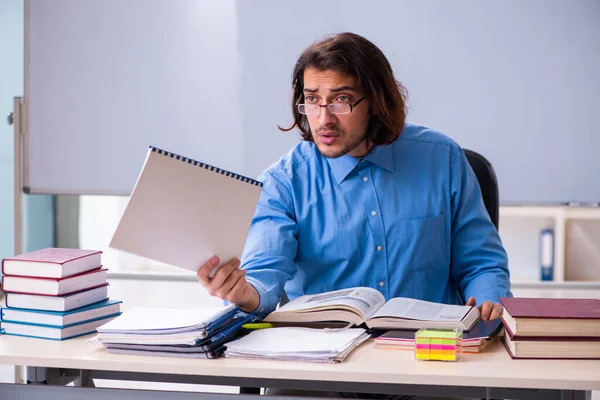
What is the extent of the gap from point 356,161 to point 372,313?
0.51m

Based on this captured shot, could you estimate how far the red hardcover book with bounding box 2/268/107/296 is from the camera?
161 cm

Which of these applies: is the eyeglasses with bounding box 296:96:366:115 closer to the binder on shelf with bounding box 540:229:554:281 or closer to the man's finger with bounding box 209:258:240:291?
the man's finger with bounding box 209:258:240:291

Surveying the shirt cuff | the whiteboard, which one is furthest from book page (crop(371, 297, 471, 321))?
the whiteboard

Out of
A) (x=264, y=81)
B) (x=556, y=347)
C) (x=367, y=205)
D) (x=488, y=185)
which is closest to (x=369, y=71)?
(x=367, y=205)

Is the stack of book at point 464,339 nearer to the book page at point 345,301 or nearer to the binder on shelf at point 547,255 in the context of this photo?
the book page at point 345,301

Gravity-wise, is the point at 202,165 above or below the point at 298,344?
above

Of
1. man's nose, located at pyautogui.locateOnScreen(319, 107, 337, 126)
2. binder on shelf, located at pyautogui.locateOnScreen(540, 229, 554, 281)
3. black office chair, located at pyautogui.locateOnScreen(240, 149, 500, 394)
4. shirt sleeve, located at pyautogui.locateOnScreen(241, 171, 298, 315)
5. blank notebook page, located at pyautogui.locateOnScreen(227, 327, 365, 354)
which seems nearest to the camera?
blank notebook page, located at pyautogui.locateOnScreen(227, 327, 365, 354)

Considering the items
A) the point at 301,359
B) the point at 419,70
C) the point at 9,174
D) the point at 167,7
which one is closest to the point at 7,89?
the point at 9,174

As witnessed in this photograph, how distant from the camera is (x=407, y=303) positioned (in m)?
1.73

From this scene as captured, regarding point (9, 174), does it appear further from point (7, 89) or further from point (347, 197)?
point (347, 197)

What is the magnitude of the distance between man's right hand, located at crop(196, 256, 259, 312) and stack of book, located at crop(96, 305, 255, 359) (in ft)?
0.20

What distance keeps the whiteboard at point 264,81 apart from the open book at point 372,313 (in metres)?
1.57

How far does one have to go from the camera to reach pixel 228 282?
5.28ft

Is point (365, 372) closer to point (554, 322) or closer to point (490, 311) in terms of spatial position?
point (554, 322)
